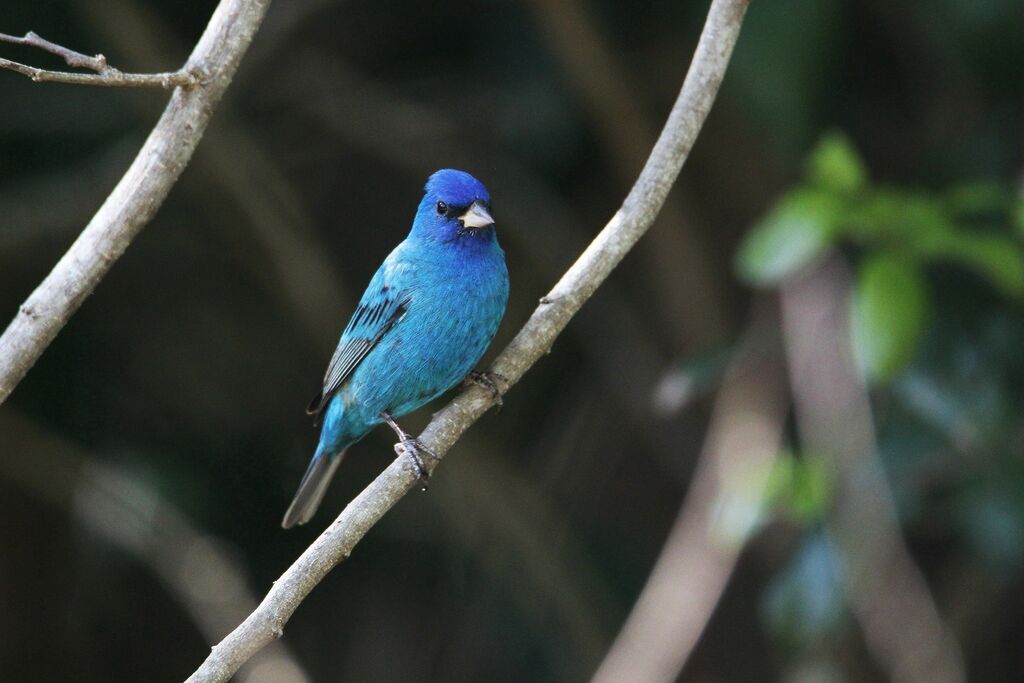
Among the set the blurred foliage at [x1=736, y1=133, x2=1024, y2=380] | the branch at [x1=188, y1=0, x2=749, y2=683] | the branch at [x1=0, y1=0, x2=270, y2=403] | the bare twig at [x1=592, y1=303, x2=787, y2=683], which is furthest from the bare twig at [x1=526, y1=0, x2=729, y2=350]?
the branch at [x1=0, y1=0, x2=270, y2=403]

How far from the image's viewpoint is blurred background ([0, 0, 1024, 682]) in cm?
438

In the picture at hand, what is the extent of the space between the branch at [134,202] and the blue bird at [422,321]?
1.18 m

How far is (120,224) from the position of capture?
110 inches

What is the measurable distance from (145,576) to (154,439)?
31.5 inches

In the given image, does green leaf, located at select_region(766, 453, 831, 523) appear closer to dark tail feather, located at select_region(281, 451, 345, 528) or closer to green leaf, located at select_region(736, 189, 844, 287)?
green leaf, located at select_region(736, 189, 844, 287)

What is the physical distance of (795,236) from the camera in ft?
11.5

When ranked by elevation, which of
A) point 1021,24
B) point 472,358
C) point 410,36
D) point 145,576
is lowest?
point 145,576

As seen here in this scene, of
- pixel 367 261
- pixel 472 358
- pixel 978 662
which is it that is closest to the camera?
pixel 472 358

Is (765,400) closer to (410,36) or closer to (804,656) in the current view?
(804,656)

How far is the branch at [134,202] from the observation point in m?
2.76

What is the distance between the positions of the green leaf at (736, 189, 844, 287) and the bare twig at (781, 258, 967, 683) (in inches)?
32.9

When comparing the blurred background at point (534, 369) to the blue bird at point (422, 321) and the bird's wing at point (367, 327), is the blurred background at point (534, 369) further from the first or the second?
the bird's wing at point (367, 327)

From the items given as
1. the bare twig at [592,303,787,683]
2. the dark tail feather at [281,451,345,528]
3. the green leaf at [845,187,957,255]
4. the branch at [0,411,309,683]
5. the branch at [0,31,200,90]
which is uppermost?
the green leaf at [845,187,957,255]

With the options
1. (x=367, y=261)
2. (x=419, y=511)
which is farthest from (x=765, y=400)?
(x=367, y=261)
